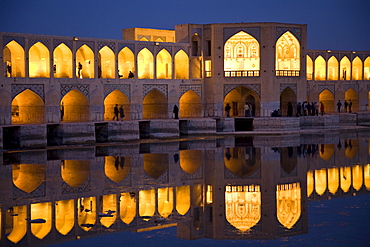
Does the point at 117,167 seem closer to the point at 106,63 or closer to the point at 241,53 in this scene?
the point at 106,63

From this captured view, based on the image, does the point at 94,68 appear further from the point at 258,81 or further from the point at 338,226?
the point at 338,226

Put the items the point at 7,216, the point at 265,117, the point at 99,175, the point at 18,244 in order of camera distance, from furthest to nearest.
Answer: the point at 265,117
the point at 99,175
the point at 7,216
the point at 18,244

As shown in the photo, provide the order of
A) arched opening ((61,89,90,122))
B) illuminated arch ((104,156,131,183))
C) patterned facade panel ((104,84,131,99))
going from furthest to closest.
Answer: patterned facade panel ((104,84,131,99)) → arched opening ((61,89,90,122)) → illuminated arch ((104,156,131,183))

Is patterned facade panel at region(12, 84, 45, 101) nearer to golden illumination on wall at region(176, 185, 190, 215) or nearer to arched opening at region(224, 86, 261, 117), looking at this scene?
arched opening at region(224, 86, 261, 117)

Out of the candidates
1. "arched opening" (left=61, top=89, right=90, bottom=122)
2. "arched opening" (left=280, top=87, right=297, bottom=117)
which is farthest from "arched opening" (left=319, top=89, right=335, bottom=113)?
"arched opening" (left=61, top=89, right=90, bottom=122)

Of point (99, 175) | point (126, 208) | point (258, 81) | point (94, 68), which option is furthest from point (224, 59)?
point (126, 208)

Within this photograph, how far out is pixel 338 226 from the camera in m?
9.47

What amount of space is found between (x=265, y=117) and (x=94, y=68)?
27.7ft

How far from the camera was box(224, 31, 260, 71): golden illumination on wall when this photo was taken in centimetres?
3069

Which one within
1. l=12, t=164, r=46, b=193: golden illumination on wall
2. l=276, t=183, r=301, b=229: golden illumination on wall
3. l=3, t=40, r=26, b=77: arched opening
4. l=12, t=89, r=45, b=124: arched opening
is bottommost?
l=276, t=183, r=301, b=229: golden illumination on wall

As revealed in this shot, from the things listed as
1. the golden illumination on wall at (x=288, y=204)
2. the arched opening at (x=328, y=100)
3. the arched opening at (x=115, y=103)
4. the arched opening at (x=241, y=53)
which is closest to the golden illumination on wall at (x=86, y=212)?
the golden illumination on wall at (x=288, y=204)

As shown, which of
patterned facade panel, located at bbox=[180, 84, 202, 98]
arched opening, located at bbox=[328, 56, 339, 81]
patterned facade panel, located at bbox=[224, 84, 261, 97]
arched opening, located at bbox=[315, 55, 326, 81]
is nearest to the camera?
patterned facade panel, located at bbox=[180, 84, 202, 98]

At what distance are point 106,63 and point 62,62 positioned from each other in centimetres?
232

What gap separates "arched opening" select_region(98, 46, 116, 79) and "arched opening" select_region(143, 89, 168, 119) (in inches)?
113
